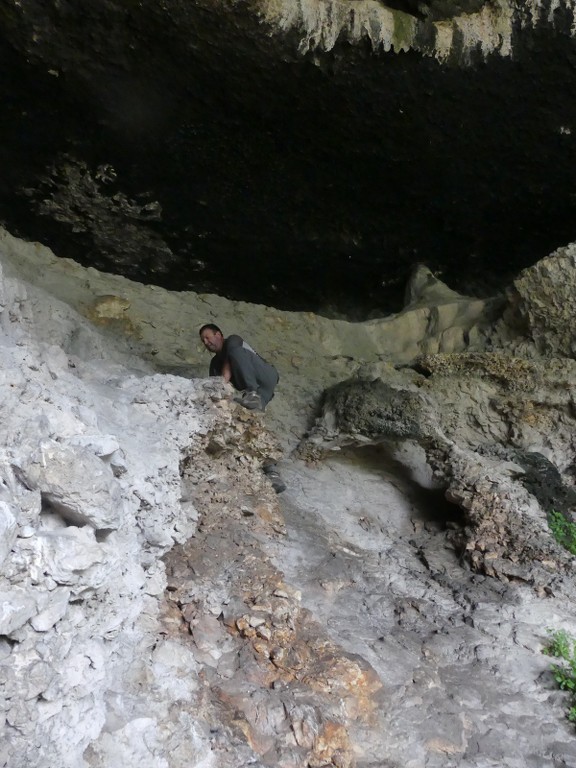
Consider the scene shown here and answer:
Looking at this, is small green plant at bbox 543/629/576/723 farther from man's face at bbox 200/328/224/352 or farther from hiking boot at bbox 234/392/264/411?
man's face at bbox 200/328/224/352

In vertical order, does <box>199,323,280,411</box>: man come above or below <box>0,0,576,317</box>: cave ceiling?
below

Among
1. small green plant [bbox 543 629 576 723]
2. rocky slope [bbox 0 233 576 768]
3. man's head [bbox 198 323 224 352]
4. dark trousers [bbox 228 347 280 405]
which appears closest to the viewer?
rocky slope [bbox 0 233 576 768]

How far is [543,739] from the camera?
2.75 meters

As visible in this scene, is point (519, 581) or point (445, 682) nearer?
point (445, 682)

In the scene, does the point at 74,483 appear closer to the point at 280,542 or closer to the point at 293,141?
the point at 280,542

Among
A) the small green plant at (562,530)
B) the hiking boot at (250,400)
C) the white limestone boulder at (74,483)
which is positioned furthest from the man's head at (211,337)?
the small green plant at (562,530)

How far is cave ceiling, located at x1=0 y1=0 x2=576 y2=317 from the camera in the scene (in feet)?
14.2

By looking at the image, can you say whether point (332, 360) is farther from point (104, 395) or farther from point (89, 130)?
point (104, 395)

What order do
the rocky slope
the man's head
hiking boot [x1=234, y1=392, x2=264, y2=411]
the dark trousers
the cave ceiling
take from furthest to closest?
the cave ceiling → the man's head → the dark trousers → hiking boot [x1=234, y1=392, x2=264, y2=411] → the rocky slope

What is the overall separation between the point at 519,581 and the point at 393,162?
11.4 feet

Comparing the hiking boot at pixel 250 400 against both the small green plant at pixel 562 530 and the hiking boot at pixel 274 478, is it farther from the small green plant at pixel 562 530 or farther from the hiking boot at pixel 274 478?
the small green plant at pixel 562 530

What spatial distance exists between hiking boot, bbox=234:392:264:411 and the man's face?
512mm

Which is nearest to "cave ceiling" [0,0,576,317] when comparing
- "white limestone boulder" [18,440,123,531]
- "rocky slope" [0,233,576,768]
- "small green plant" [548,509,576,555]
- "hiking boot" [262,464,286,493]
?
"rocky slope" [0,233,576,768]

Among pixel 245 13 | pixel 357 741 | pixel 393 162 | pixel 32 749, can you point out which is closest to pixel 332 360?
pixel 393 162
